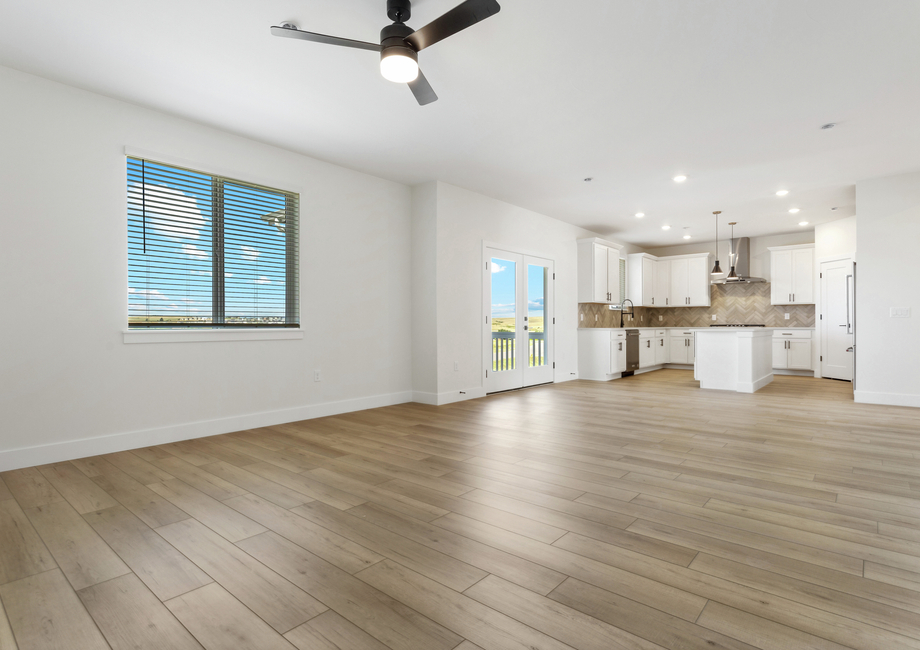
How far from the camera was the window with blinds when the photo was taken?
3.80 metres

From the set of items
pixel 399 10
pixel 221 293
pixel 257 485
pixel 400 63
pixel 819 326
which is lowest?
pixel 257 485

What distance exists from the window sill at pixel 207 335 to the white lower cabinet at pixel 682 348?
8387 mm

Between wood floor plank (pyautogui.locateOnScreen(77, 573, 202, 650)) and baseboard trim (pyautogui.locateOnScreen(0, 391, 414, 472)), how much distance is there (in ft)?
7.25

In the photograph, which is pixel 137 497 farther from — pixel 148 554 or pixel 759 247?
pixel 759 247

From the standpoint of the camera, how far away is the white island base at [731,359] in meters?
6.61

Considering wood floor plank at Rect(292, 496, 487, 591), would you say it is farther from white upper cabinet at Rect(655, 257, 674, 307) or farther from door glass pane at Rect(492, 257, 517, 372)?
white upper cabinet at Rect(655, 257, 674, 307)

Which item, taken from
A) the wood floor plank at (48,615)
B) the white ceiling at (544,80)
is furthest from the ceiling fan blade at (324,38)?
the wood floor plank at (48,615)

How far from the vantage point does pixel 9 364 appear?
10.4 feet

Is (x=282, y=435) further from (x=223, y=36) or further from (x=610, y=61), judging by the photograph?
(x=610, y=61)

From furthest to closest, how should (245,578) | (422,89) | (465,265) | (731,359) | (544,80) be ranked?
1. (731,359)
2. (465,265)
3. (544,80)
4. (422,89)
5. (245,578)

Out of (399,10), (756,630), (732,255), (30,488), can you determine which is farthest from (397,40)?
(732,255)

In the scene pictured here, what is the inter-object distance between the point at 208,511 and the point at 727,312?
1039 cm

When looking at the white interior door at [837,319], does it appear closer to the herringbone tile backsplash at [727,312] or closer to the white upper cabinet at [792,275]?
the white upper cabinet at [792,275]

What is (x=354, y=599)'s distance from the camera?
1.63 meters
